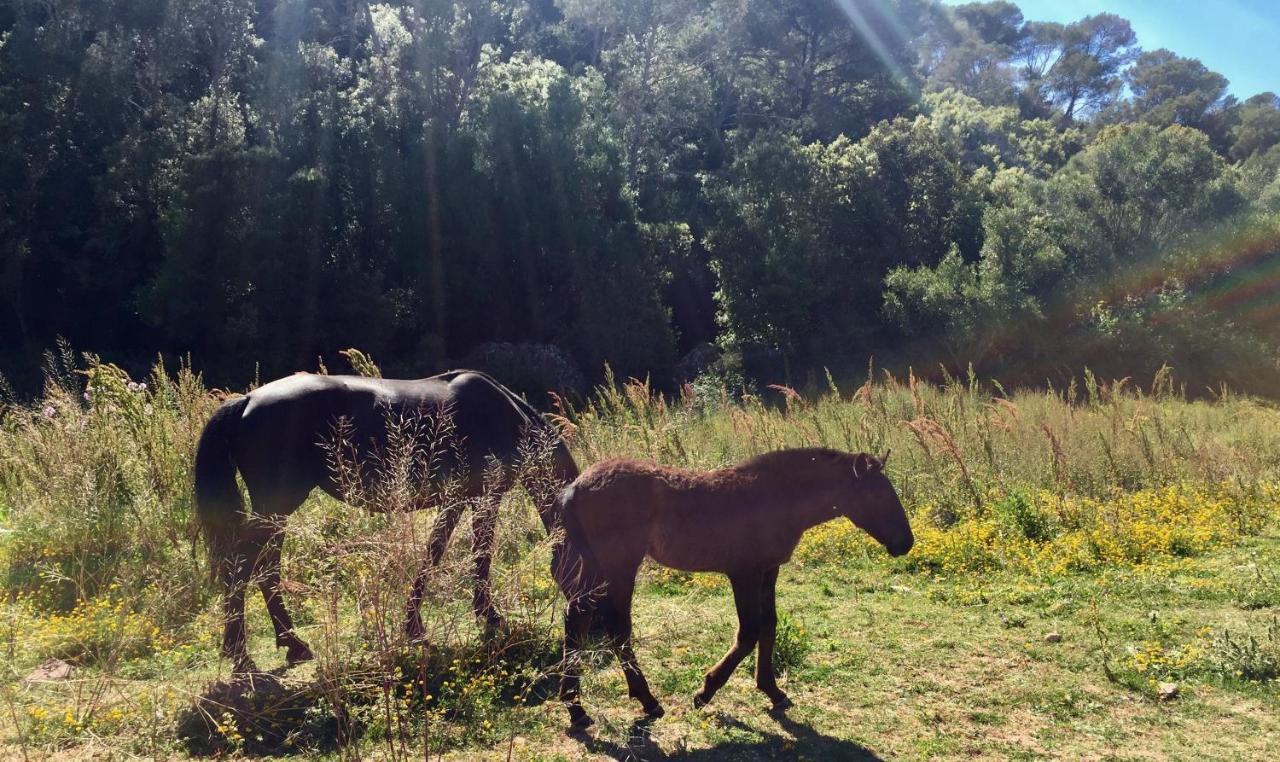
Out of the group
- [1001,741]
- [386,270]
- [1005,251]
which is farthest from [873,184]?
[1001,741]

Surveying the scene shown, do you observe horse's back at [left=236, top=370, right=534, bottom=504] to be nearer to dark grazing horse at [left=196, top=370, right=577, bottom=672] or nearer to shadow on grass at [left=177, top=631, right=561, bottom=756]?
dark grazing horse at [left=196, top=370, right=577, bottom=672]

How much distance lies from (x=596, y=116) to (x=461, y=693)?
27.1 meters

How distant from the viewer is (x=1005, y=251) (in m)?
25.9

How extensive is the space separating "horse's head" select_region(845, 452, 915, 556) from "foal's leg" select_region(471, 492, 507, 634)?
2.20 m

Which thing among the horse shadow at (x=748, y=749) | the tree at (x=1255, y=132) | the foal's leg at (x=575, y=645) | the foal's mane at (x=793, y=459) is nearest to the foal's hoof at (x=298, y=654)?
the foal's leg at (x=575, y=645)

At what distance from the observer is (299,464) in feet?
19.3

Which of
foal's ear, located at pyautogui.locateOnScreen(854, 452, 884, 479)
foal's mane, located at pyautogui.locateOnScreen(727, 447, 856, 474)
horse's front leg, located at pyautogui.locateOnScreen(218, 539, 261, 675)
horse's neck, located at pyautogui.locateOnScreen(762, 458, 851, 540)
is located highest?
foal's mane, located at pyautogui.locateOnScreen(727, 447, 856, 474)

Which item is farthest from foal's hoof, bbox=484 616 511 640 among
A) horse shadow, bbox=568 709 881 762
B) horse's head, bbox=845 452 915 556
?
horse's head, bbox=845 452 915 556

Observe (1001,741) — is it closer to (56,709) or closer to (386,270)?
(56,709)

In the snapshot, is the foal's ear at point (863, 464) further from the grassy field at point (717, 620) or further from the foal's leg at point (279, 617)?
the foal's leg at point (279, 617)

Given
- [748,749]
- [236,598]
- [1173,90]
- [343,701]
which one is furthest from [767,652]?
[1173,90]

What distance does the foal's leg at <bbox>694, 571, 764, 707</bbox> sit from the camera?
202 inches

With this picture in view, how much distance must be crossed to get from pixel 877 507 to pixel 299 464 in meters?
3.75

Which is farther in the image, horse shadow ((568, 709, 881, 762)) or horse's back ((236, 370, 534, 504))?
horse's back ((236, 370, 534, 504))
